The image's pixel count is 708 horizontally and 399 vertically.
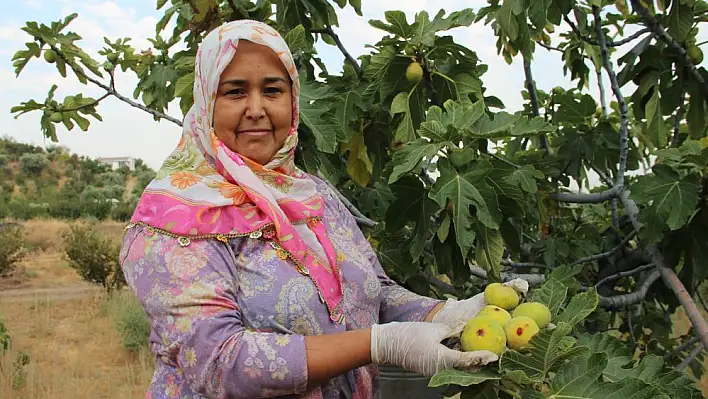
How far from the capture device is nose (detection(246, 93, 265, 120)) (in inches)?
64.9

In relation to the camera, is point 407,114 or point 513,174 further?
point 407,114

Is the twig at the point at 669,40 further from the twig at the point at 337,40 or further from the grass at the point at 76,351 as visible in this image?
the grass at the point at 76,351

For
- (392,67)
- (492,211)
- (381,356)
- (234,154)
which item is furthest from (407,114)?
(381,356)

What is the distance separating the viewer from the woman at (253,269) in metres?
1.43

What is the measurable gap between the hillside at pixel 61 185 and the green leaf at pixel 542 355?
85.3ft

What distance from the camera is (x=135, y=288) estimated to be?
4.97 feet

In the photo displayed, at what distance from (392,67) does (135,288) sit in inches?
50.5

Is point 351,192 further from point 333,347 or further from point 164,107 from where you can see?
point 333,347

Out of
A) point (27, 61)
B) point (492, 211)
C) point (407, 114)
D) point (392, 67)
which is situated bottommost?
point (492, 211)

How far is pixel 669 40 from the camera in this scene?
2.58 m

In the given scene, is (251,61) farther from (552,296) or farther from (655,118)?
(655,118)

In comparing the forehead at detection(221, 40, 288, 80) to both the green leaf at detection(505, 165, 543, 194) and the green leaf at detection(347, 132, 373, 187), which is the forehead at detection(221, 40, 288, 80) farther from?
the green leaf at detection(347, 132, 373, 187)

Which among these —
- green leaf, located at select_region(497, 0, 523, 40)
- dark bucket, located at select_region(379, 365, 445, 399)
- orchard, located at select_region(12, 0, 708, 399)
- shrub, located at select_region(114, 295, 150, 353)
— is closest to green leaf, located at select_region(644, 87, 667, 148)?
orchard, located at select_region(12, 0, 708, 399)

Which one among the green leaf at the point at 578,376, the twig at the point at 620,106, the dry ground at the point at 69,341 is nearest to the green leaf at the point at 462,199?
the green leaf at the point at 578,376
